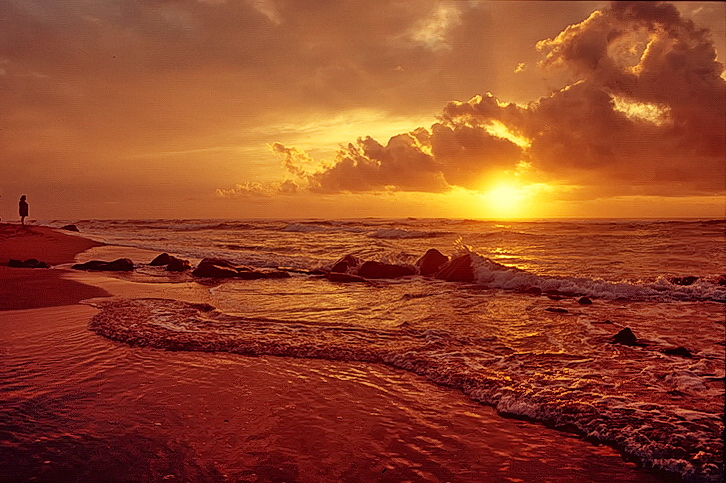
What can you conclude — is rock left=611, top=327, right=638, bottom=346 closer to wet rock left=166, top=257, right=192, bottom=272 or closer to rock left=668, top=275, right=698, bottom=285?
rock left=668, top=275, right=698, bottom=285

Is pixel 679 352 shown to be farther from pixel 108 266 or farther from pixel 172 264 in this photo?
pixel 108 266

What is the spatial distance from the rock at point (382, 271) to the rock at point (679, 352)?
34.7ft

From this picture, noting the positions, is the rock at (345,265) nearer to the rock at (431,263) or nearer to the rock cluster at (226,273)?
the rock cluster at (226,273)

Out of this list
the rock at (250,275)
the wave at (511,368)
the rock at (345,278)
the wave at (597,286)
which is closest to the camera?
the wave at (511,368)

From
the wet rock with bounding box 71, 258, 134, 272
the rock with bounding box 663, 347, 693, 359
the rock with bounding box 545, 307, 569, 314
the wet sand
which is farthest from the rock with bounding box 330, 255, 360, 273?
the rock with bounding box 663, 347, 693, 359

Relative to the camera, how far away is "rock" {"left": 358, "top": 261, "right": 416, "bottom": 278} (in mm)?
16844

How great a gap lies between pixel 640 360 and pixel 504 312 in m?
3.93

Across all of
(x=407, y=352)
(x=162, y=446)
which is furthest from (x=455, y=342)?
(x=162, y=446)

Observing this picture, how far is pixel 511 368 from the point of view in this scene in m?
6.22

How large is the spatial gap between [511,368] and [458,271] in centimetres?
980

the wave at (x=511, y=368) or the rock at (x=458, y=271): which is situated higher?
the rock at (x=458, y=271)

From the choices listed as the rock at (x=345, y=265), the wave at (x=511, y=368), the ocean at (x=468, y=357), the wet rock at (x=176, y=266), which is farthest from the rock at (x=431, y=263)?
the wet rock at (x=176, y=266)

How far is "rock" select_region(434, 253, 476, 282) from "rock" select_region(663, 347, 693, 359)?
A: 28.6 feet

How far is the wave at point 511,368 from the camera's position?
4207mm
